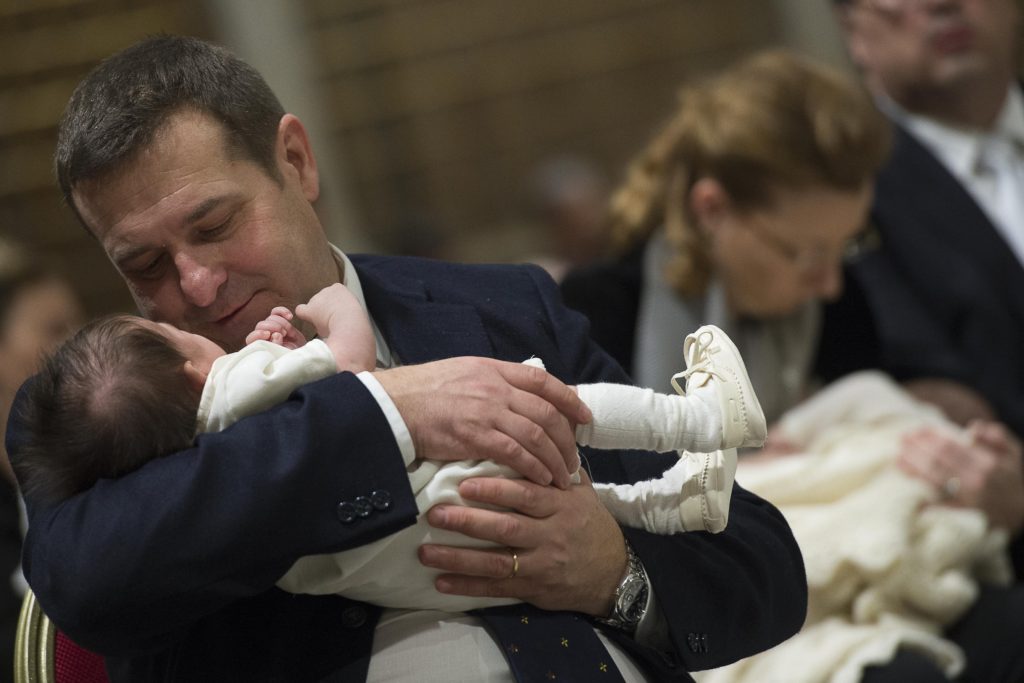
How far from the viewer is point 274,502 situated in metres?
1.56

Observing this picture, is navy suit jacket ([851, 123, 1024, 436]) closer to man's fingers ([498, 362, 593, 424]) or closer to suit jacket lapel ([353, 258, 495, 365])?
suit jacket lapel ([353, 258, 495, 365])

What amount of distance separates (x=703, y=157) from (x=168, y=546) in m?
2.14

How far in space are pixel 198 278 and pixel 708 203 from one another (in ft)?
5.95

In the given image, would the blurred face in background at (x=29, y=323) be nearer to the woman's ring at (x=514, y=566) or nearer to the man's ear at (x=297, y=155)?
the man's ear at (x=297, y=155)

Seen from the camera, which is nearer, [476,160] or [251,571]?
[251,571]

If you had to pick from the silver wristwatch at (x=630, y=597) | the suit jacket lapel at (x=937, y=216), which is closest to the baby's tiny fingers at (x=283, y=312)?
the silver wristwatch at (x=630, y=597)

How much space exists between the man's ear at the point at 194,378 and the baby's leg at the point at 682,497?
56cm

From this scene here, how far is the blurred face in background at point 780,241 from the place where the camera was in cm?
331

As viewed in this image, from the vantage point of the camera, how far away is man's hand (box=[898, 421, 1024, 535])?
2.93 meters

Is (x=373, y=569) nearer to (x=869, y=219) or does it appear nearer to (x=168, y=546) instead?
(x=168, y=546)

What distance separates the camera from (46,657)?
1.98 meters

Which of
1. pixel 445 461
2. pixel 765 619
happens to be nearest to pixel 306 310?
pixel 445 461

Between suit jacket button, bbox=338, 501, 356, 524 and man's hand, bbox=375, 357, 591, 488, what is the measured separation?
13cm

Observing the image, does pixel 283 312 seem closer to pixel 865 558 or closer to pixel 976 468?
pixel 865 558
